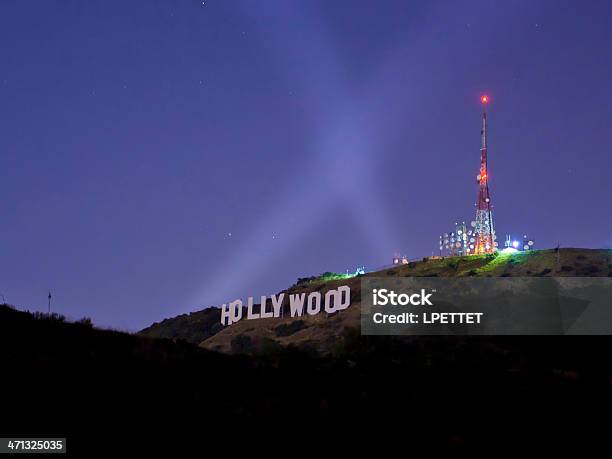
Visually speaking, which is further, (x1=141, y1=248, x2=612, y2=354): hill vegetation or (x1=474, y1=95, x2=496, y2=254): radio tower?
(x1=474, y1=95, x2=496, y2=254): radio tower

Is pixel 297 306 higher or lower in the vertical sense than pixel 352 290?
lower

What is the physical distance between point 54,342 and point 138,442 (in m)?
6.09

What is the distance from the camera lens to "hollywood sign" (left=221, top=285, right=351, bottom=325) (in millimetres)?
81188

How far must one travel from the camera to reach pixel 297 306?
85000 mm

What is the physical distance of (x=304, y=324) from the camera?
3125 inches

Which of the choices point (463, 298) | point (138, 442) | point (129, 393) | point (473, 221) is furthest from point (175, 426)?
point (473, 221)

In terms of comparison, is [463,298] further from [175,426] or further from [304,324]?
[175,426]

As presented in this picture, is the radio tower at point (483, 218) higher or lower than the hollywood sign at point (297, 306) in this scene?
higher

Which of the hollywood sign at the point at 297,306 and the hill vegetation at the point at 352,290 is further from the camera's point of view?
the hollywood sign at the point at 297,306

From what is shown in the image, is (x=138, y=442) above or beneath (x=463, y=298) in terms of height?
beneath

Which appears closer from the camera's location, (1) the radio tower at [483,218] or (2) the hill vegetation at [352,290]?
(2) the hill vegetation at [352,290]

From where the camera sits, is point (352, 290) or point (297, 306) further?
point (352, 290)

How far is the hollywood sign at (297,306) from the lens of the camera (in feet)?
266

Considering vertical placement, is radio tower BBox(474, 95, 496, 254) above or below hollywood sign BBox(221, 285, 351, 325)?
above
